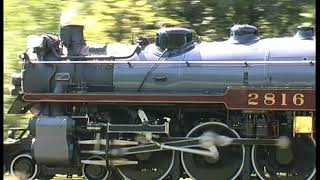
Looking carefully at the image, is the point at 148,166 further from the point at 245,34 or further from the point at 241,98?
the point at 245,34

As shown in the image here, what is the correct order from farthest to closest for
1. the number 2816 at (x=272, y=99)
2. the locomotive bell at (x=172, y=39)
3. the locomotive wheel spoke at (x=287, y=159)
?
the locomotive bell at (x=172, y=39) → the locomotive wheel spoke at (x=287, y=159) → the number 2816 at (x=272, y=99)

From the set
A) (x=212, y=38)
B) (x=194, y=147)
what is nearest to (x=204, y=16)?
(x=212, y=38)

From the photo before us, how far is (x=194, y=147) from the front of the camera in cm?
750

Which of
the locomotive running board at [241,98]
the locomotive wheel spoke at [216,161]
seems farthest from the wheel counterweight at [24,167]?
the locomotive wheel spoke at [216,161]

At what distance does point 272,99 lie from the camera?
718cm

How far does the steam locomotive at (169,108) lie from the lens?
7.29m

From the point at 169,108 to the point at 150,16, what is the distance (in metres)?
5.03

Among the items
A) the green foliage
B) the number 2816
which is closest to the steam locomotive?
the number 2816

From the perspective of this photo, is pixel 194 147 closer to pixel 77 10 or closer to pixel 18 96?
pixel 18 96

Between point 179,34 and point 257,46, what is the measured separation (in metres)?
1.05

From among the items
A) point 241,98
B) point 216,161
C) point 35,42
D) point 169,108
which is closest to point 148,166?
point 169,108

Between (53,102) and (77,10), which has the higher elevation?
(77,10)

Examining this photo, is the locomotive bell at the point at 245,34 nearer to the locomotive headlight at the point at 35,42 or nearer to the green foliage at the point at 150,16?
the locomotive headlight at the point at 35,42

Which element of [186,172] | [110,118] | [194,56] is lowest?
[186,172]
